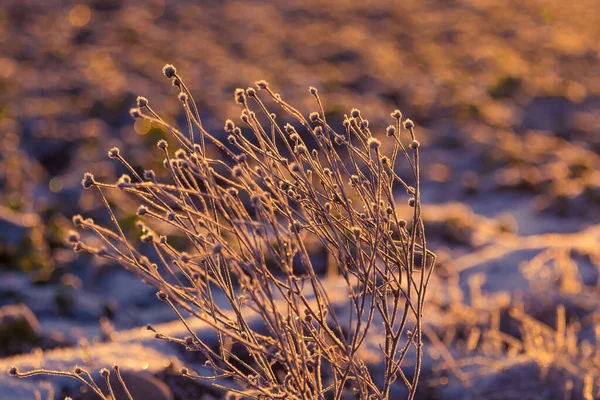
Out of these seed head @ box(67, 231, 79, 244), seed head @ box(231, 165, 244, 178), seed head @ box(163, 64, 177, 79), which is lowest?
seed head @ box(67, 231, 79, 244)

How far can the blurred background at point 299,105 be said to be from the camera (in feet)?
18.8

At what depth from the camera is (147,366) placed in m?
3.32

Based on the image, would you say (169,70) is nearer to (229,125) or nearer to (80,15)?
(229,125)

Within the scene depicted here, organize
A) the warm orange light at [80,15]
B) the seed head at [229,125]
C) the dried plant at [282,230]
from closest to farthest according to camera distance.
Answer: the dried plant at [282,230], the seed head at [229,125], the warm orange light at [80,15]

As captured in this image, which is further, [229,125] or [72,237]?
[229,125]

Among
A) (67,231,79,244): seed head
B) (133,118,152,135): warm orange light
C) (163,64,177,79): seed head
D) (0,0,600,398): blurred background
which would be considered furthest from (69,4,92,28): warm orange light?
(67,231,79,244): seed head

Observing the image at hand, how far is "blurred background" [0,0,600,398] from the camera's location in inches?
225

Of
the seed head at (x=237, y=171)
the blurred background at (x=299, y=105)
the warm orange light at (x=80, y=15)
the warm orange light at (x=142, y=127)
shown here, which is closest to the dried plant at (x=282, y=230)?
the seed head at (x=237, y=171)

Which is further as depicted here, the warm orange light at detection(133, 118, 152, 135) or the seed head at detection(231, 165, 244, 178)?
the warm orange light at detection(133, 118, 152, 135)

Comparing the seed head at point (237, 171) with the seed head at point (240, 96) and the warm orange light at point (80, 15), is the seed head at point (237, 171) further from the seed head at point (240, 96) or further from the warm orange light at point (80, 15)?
the warm orange light at point (80, 15)

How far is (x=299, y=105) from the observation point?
11844mm

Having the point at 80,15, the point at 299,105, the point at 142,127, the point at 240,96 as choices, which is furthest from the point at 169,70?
the point at 80,15

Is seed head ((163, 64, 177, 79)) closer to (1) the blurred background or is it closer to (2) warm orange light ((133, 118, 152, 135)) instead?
(1) the blurred background

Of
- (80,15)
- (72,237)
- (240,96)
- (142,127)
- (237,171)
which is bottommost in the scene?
(142,127)
